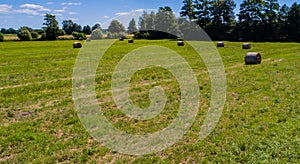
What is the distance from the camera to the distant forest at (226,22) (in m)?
56.4

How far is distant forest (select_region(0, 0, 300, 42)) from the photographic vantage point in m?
56.4

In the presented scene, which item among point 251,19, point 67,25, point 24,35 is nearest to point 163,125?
point 251,19

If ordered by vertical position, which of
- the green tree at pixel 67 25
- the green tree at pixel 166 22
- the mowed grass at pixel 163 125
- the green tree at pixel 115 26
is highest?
the green tree at pixel 67 25

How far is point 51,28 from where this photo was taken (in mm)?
81500

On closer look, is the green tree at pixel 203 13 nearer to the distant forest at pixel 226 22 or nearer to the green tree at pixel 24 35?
the distant forest at pixel 226 22

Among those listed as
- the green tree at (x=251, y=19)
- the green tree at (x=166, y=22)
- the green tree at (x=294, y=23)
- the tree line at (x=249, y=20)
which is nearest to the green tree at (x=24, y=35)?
the green tree at (x=166, y=22)

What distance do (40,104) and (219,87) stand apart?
Result: 7170 mm

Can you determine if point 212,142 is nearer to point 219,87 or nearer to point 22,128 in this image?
point 22,128

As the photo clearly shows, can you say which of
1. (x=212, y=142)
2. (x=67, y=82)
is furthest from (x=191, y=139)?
(x=67, y=82)

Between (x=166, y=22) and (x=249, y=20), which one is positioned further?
(x=166, y=22)

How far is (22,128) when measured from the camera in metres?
6.91

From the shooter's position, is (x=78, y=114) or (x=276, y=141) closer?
(x=276, y=141)

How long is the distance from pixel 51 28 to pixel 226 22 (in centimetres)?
5217

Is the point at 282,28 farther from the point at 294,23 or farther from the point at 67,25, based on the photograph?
the point at 67,25
